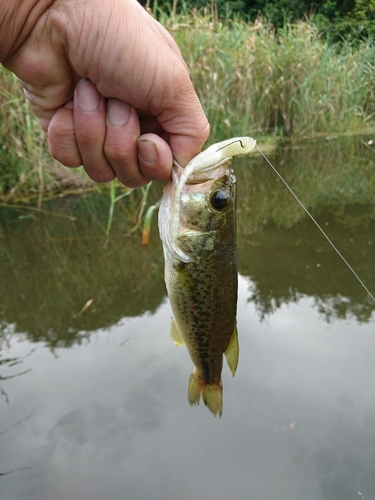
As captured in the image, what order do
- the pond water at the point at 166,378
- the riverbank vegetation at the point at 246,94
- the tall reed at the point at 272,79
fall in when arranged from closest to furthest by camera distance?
the pond water at the point at 166,378
the riverbank vegetation at the point at 246,94
the tall reed at the point at 272,79

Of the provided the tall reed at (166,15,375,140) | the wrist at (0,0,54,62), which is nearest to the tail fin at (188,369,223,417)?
the wrist at (0,0,54,62)

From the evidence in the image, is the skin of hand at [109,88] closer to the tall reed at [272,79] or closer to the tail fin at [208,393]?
the tail fin at [208,393]

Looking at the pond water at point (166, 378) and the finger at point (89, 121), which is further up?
the finger at point (89, 121)

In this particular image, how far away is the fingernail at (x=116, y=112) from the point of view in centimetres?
139

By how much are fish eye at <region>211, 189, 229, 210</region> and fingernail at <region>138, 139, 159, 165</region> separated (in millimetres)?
230

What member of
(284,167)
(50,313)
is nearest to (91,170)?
(50,313)

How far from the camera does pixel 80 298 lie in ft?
9.93

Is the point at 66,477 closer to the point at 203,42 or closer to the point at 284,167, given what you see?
A: the point at 284,167

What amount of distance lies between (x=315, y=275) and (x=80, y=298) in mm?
1766

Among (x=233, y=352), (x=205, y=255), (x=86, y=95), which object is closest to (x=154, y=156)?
(x=86, y=95)

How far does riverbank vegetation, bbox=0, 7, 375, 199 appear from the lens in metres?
4.54

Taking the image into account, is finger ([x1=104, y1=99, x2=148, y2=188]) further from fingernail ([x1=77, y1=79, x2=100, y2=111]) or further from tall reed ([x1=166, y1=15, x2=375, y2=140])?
tall reed ([x1=166, y1=15, x2=375, y2=140])

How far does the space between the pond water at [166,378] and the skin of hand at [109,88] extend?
4.02 feet

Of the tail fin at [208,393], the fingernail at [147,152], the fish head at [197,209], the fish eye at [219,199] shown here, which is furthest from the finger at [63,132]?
the tail fin at [208,393]
